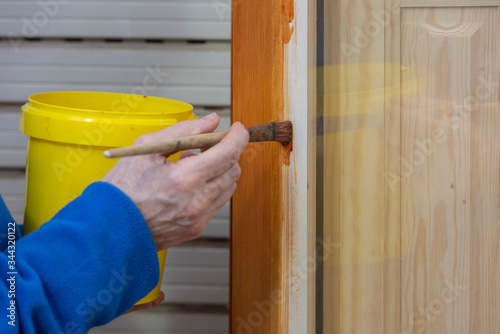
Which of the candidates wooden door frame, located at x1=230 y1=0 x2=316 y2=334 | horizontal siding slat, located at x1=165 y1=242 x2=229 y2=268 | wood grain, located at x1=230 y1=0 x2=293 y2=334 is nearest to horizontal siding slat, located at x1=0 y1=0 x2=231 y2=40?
wood grain, located at x1=230 y1=0 x2=293 y2=334

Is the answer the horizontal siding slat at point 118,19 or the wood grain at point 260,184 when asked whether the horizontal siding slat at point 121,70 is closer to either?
the horizontal siding slat at point 118,19

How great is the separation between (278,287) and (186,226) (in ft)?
0.74

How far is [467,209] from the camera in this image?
0.61 meters

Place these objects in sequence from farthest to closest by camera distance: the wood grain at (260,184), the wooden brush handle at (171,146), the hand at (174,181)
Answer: the wood grain at (260,184)
the hand at (174,181)
the wooden brush handle at (171,146)

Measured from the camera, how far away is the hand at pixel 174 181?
0.68m

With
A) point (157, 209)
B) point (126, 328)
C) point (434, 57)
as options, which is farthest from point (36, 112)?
point (126, 328)

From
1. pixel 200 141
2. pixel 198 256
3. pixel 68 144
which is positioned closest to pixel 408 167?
pixel 200 141

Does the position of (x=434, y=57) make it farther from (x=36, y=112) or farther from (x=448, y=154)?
(x=36, y=112)

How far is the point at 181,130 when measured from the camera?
0.70 meters
